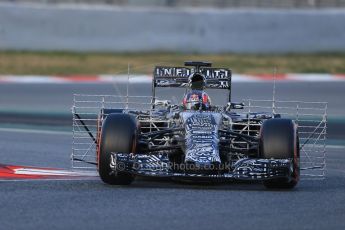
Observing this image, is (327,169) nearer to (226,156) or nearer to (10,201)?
(226,156)

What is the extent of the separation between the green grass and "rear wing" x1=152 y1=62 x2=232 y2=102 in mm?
11611

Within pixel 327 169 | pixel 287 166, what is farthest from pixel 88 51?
pixel 287 166

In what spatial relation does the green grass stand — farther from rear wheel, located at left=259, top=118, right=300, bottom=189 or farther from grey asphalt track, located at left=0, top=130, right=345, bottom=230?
rear wheel, located at left=259, top=118, right=300, bottom=189

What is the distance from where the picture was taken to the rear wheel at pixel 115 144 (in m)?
11.5

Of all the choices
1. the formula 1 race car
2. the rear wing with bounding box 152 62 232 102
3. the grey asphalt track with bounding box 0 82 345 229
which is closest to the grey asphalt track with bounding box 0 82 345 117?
the grey asphalt track with bounding box 0 82 345 229

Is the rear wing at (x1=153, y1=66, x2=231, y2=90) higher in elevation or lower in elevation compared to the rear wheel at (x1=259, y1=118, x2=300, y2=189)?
higher

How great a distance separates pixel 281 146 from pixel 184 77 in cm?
226

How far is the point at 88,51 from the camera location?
89.7ft

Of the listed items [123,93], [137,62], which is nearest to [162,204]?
[123,93]

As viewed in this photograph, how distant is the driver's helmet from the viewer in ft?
41.0

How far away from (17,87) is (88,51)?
404cm

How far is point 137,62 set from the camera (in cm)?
2631

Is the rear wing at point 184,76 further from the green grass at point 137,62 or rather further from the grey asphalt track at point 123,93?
the green grass at point 137,62

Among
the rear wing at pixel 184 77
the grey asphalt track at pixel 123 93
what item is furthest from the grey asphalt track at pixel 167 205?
the grey asphalt track at pixel 123 93
